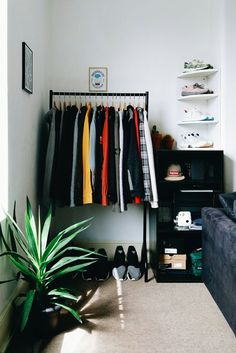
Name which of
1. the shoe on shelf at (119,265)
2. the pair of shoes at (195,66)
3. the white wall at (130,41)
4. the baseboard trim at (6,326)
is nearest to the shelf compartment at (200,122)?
the white wall at (130,41)

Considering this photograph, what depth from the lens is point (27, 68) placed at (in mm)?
2525

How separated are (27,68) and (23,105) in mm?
276

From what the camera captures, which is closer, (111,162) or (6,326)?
(6,326)

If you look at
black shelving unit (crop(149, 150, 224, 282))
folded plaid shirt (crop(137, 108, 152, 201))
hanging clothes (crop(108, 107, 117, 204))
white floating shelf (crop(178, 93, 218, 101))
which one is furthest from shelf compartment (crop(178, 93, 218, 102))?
hanging clothes (crop(108, 107, 117, 204))

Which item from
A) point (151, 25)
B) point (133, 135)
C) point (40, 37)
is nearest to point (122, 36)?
point (151, 25)

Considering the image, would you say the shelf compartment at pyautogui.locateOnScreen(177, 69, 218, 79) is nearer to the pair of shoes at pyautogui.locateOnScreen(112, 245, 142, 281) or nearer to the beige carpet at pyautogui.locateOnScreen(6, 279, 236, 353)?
the pair of shoes at pyautogui.locateOnScreen(112, 245, 142, 281)

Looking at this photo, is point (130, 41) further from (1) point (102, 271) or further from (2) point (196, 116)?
(1) point (102, 271)

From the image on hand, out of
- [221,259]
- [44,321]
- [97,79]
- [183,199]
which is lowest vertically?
[44,321]

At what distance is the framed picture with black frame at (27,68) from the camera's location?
2416mm

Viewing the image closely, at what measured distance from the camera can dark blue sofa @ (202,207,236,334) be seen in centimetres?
213

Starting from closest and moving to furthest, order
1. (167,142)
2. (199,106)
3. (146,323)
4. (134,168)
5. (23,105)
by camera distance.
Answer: (146,323)
(23,105)
(134,168)
(167,142)
(199,106)

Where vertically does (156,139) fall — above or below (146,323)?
above

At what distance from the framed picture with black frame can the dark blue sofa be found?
1.64 metres

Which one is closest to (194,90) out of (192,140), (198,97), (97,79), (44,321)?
(198,97)
